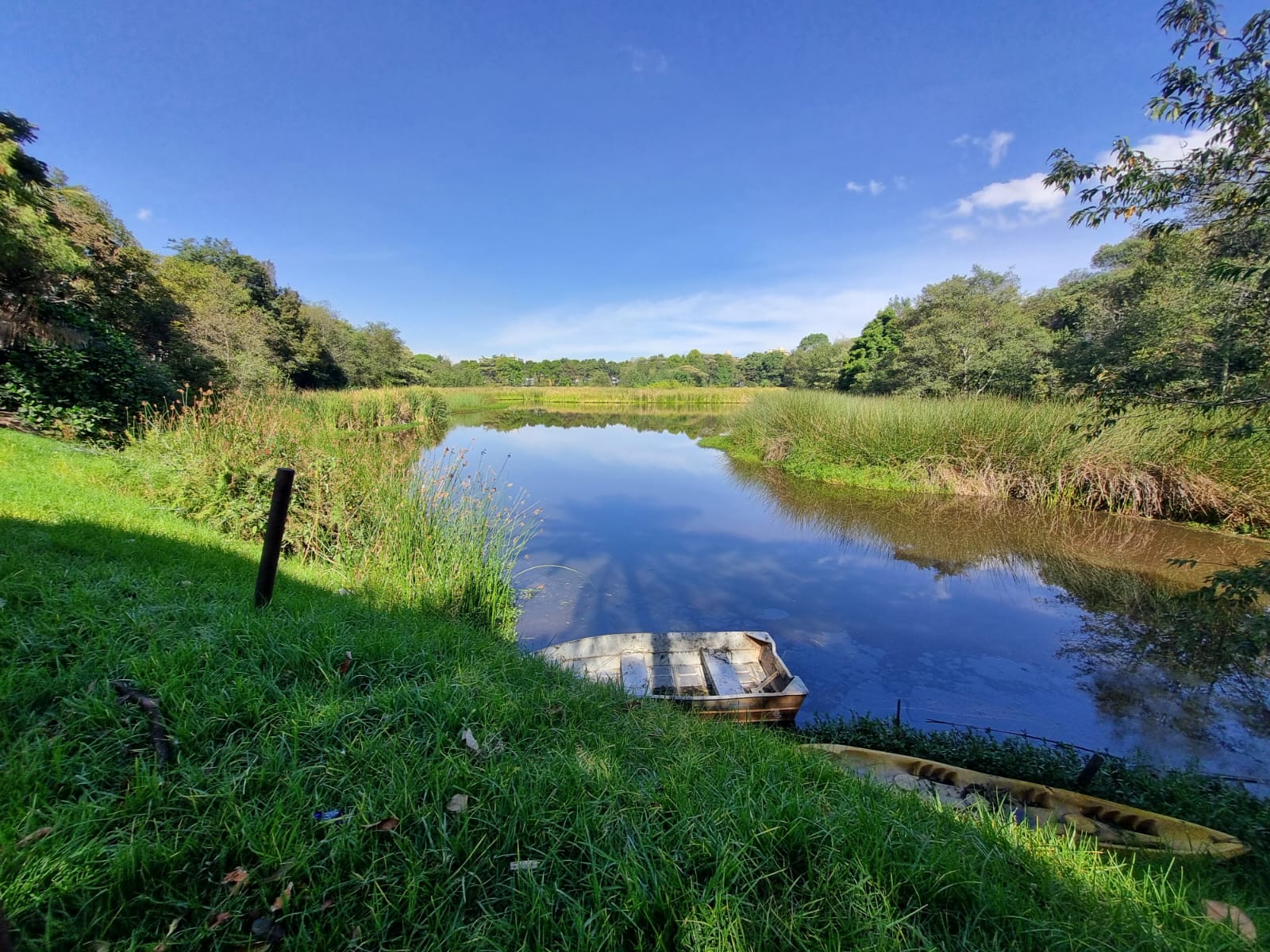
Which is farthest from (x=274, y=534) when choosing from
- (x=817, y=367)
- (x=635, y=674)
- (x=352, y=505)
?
(x=817, y=367)

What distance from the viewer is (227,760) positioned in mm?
1580

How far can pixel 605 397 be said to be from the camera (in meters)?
44.2

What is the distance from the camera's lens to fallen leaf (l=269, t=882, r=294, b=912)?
1.17m

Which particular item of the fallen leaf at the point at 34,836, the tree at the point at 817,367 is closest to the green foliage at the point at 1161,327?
the fallen leaf at the point at 34,836

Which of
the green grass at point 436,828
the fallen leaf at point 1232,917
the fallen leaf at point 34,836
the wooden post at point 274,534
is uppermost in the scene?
the wooden post at point 274,534

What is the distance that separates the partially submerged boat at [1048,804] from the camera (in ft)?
7.54

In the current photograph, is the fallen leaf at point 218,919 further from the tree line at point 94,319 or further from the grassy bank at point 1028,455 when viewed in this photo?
the tree line at point 94,319

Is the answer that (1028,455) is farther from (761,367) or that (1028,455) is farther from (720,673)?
(761,367)

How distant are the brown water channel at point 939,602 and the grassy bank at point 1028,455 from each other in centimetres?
63

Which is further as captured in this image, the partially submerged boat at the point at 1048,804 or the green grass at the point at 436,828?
the partially submerged boat at the point at 1048,804

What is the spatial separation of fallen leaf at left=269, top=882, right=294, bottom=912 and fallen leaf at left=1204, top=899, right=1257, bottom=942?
8.64 ft

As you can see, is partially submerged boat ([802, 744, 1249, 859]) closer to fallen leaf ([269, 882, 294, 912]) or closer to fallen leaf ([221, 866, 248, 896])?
fallen leaf ([269, 882, 294, 912])

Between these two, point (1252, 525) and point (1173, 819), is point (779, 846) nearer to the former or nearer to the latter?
point (1173, 819)

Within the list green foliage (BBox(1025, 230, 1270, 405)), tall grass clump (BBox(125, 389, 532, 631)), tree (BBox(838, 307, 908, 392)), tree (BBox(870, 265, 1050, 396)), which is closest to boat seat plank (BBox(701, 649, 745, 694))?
Result: tall grass clump (BBox(125, 389, 532, 631))
